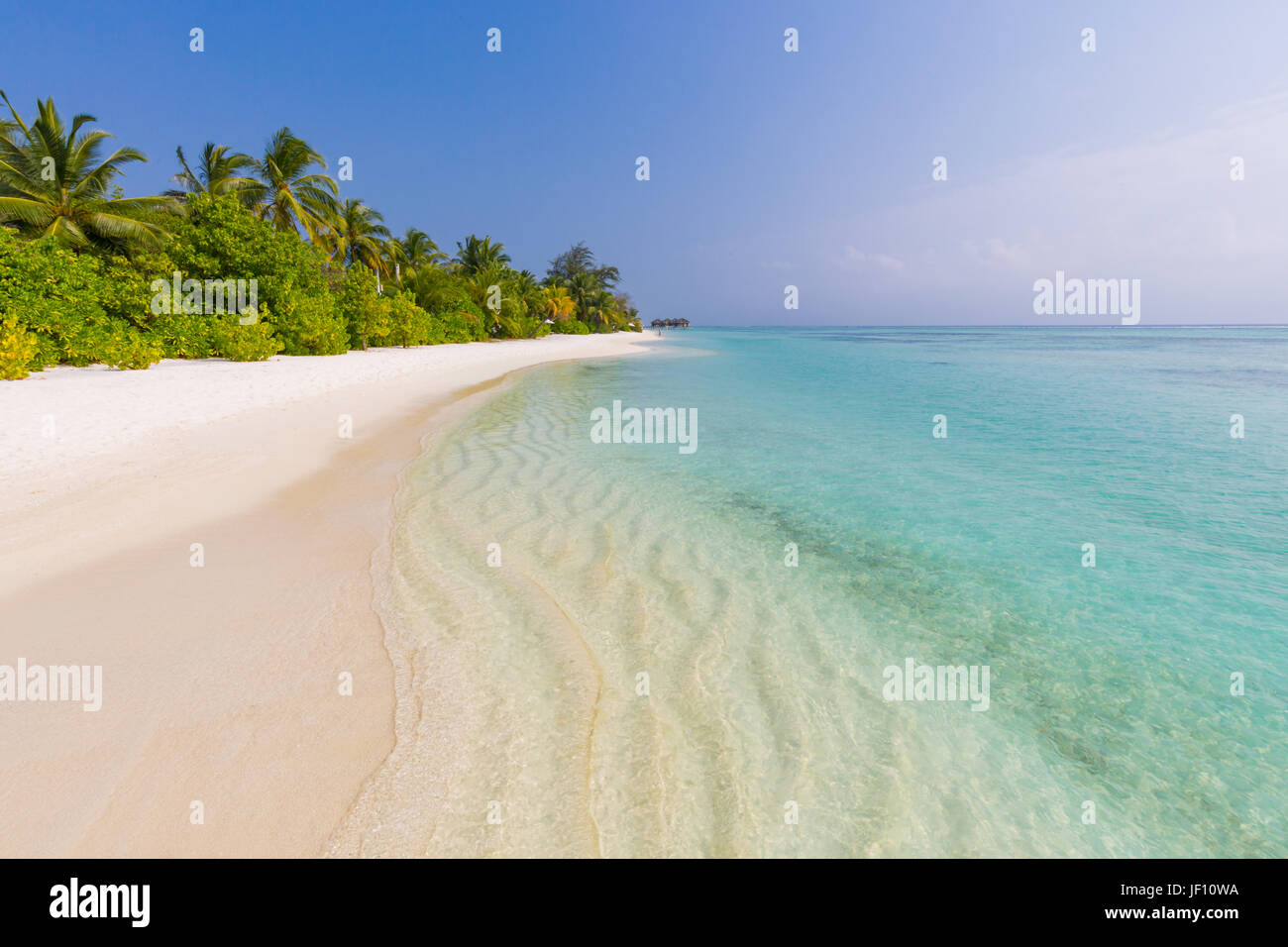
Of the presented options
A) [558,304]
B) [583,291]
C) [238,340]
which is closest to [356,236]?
[238,340]

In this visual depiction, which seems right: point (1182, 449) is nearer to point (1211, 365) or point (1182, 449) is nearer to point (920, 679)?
point (920, 679)

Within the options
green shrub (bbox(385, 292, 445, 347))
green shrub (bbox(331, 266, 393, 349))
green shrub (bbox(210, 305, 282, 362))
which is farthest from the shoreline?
green shrub (bbox(385, 292, 445, 347))

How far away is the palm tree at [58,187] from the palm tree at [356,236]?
13412 mm

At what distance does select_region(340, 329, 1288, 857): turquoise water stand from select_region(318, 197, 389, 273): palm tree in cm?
3667

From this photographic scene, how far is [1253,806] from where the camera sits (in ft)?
9.61

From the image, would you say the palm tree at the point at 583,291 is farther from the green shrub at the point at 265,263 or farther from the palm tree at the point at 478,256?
the green shrub at the point at 265,263

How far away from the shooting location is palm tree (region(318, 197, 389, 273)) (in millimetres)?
37750

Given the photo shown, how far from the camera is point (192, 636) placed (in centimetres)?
390

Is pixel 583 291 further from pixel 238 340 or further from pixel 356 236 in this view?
pixel 238 340

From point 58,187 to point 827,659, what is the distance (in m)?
35.8

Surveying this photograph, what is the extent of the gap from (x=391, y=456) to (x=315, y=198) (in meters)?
33.5

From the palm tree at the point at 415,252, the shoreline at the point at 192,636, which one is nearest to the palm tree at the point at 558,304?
the palm tree at the point at 415,252
